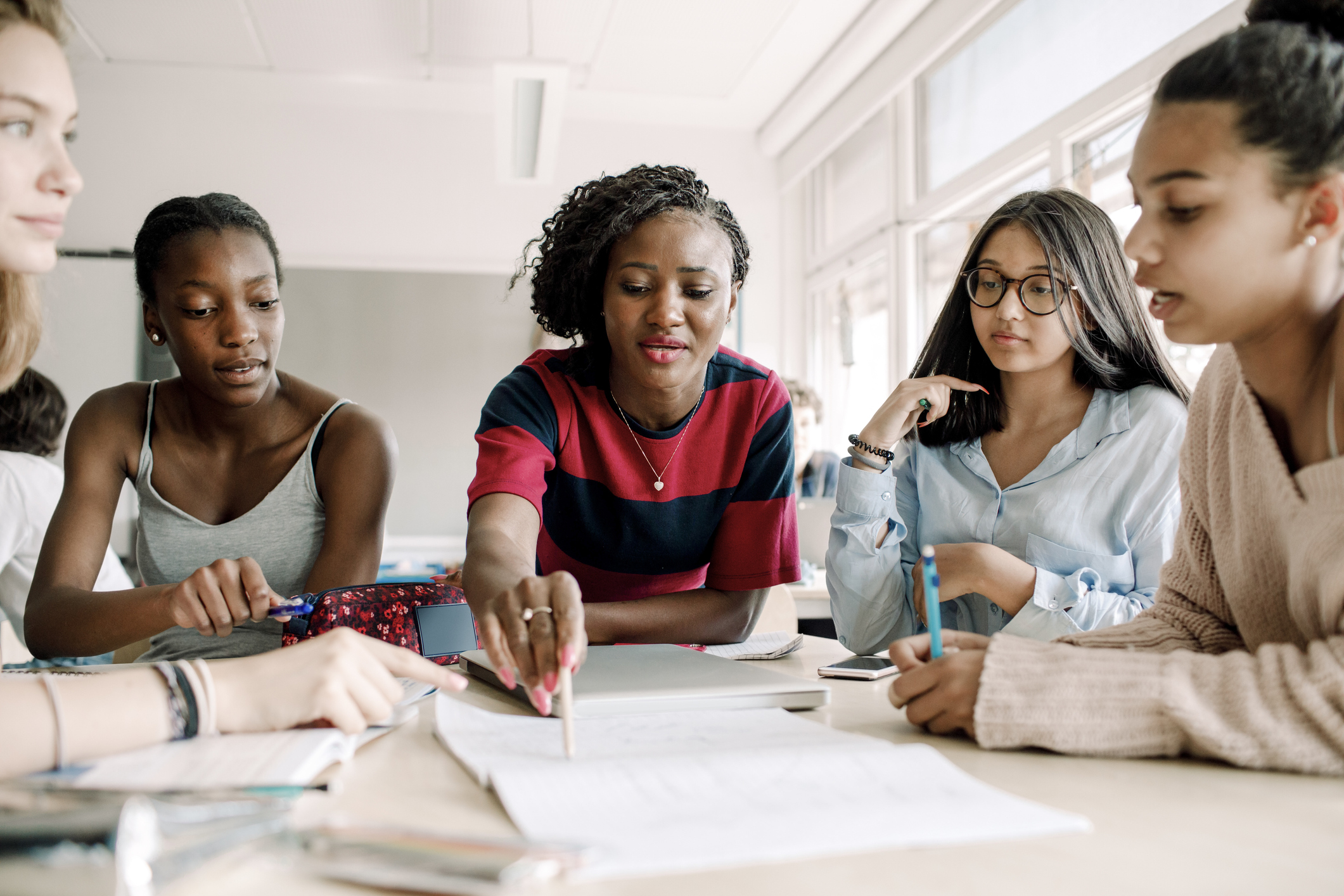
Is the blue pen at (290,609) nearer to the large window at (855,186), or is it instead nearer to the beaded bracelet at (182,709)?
the beaded bracelet at (182,709)

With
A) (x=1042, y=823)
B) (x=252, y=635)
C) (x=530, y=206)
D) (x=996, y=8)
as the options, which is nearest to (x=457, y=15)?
(x=530, y=206)

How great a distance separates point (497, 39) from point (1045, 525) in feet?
13.6

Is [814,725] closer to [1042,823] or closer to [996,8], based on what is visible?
[1042,823]

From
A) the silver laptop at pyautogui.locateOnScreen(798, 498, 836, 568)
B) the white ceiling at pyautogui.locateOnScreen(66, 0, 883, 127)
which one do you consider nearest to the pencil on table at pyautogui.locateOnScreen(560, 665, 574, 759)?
the silver laptop at pyautogui.locateOnScreen(798, 498, 836, 568)

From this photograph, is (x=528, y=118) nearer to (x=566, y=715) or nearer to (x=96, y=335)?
(x=96, y=335)

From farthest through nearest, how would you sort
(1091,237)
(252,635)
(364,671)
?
(1091,237) < (252,635) < (364,671)

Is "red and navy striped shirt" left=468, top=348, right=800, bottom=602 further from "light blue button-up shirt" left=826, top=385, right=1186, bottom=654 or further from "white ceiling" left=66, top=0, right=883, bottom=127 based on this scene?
"white ceiling" left=66, top=0, right=883, bottom=127

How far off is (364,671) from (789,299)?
17.7 feet

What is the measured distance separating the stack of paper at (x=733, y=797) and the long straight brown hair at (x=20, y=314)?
86 centimetres

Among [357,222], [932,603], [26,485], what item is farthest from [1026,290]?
[357,222]

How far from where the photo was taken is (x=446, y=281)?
5309 mm

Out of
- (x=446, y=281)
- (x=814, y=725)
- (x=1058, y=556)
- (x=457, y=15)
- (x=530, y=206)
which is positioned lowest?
(x=814, y=725)

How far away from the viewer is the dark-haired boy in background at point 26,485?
91.3 inches

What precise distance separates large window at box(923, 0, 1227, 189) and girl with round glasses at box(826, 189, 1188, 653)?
1.64 meters
